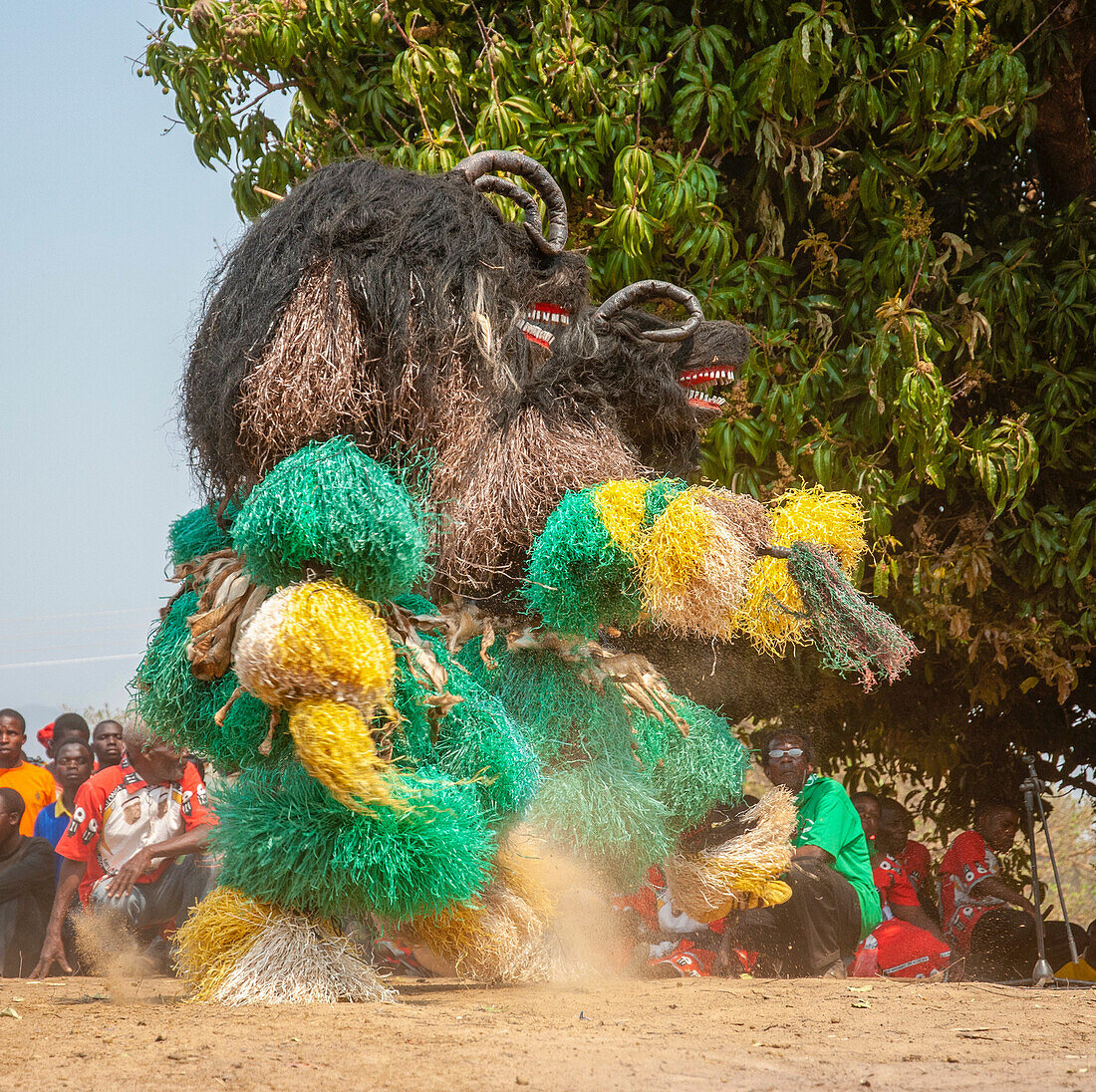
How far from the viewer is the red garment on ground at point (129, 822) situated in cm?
443

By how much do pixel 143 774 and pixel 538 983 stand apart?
2109mm

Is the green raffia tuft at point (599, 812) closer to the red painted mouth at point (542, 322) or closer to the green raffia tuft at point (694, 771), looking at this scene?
the green raffia tuft at point (694, 771)

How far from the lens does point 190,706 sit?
292 centimetres

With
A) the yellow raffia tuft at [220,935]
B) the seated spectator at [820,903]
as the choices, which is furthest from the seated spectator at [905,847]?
the yellow raffia tuft at [220,935]

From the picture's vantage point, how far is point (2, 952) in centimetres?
459

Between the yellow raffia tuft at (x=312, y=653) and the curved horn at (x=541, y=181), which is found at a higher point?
the curved horn at (x=541, y=181)

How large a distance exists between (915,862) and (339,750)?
355cm

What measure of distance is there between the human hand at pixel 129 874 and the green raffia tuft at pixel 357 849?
1.70m

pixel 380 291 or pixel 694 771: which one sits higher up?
pixel 380 291

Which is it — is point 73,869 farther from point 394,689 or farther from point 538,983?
point 394,689

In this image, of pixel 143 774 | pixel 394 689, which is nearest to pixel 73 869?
pixel 143 774

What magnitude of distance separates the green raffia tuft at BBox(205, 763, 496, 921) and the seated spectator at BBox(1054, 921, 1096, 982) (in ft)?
9.55

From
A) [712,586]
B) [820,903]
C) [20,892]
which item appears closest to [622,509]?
[712,586]

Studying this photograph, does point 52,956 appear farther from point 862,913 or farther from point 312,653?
point 862,913
